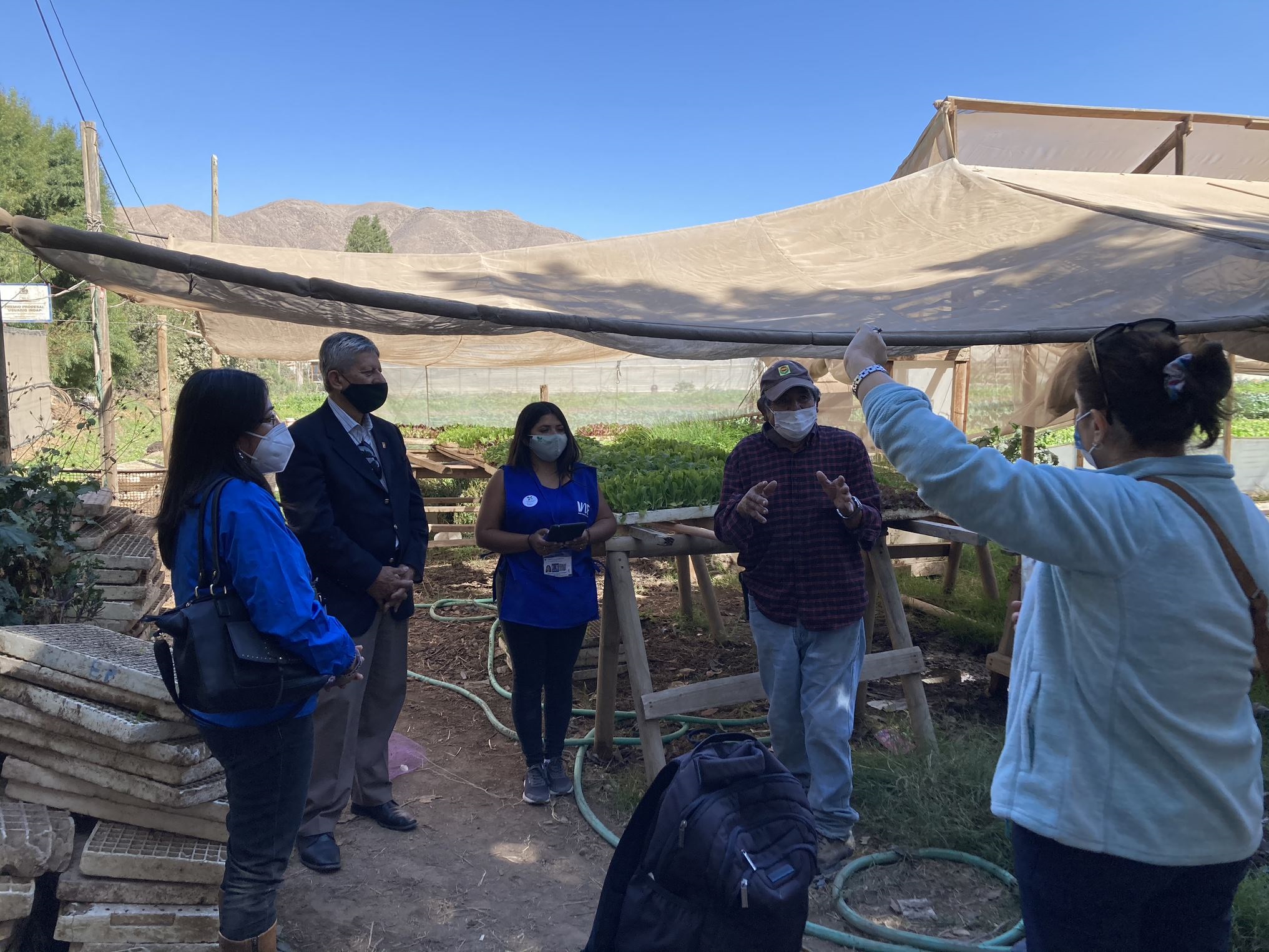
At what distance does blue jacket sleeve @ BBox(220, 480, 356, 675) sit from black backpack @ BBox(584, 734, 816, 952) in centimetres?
109

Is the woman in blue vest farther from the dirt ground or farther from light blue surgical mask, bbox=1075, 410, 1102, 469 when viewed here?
light blue surgical mask, bbox=1075, 410, 1102, 469

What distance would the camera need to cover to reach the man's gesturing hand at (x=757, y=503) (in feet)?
12.6

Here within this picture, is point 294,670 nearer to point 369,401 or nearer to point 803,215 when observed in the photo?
point 369,401

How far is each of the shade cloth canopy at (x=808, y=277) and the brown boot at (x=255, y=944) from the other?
87.7 inches

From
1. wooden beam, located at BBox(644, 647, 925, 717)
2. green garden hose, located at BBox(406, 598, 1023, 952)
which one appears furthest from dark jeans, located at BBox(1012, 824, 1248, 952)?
wooden beam, located at BBox(644, 647, 925, 717)

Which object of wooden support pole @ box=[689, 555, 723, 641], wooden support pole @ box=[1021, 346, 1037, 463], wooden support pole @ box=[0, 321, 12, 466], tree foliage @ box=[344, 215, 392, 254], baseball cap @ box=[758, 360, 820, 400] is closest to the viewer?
wooden support pole @ box=[0, 321, 12, 466]

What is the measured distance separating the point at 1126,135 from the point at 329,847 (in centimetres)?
900

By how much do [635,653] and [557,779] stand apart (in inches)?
31.7

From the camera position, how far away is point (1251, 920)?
3.18 metres

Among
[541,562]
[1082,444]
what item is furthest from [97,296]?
[1082,444]

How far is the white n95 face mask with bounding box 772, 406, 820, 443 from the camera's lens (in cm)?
393

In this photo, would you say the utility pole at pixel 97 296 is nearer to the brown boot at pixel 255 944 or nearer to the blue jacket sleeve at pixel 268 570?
the brown boot at pixel 255 944

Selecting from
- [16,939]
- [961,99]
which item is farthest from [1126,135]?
[16,939]

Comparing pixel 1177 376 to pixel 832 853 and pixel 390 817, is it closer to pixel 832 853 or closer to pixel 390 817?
pixel 832 853
